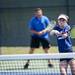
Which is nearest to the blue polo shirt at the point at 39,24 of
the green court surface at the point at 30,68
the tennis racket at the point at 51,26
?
the tennis racket at the point at 51,26

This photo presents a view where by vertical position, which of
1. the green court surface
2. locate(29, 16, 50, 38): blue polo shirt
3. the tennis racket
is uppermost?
locate(29, 16, 50, 38): blue polo shirt

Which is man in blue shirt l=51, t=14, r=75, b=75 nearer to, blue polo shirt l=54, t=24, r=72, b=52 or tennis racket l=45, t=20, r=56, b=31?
blue polo shirt l=54, t=24, r=72, b=52

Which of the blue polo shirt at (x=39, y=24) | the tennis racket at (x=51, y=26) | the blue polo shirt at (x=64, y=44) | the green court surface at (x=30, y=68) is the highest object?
the blue polo shirt at (x=39, y=24)

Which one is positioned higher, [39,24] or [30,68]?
Result: [39,24]

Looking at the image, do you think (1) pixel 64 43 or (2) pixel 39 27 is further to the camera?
(2) pixel 39 27

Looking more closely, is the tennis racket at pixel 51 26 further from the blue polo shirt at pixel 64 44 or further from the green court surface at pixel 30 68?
the blue polo shirt at pixel 64 44

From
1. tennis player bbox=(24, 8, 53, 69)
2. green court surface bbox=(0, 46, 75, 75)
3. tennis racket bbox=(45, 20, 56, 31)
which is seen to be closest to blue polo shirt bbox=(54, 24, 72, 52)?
green court surface bbox=(0, 46, 75, 75)

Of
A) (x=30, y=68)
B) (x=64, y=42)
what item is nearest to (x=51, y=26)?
(x=30, y=68)

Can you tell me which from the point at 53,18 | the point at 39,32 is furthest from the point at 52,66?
the point at 53,18

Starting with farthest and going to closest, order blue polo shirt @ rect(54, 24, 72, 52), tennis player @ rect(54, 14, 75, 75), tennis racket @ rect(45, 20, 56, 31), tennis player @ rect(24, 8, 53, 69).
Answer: tennis player @ rect(24, 8, 53, 69)
tennis racket @ rect(45, 20, 56, 31)
blue polo shirt @ rect(54, 24, 72, 52)
tennis player @ rect(54, 14, 75, 75)

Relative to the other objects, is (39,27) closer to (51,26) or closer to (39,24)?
(39,24)

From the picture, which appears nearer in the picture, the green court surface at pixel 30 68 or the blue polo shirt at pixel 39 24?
the green court surface at pixel 30 68

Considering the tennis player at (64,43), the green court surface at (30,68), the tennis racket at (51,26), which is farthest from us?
the tennis racket at (51,26)

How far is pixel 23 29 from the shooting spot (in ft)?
50.0
